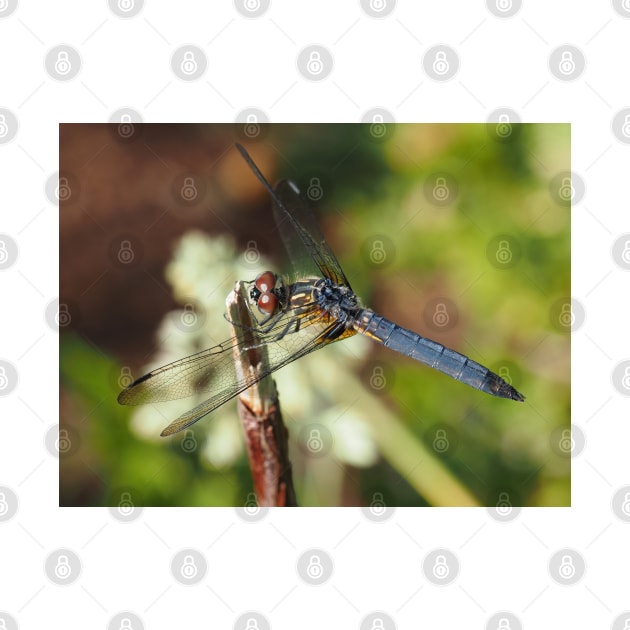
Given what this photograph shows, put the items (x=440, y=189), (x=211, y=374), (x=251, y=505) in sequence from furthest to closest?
(x=440, y=189)
(x=251, y=505)
(x=211, y=374)

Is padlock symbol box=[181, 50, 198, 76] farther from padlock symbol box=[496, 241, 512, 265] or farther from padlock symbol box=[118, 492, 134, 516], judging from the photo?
padlock symbol box=[118, 492, 134, 516]

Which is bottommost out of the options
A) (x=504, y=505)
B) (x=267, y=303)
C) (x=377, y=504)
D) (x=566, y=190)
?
(x=377, y=504)

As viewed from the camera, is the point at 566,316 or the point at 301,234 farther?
the point at 566,316

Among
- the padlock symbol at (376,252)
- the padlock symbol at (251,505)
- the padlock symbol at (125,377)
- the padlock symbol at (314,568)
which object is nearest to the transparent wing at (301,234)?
the padlock symbol at (376,252)

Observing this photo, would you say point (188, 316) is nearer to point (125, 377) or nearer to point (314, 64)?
point (125, 377)

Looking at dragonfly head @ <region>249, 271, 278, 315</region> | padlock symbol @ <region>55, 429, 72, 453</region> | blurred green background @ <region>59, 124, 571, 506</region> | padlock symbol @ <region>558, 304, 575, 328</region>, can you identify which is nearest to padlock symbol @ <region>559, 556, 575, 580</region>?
blurred green background @ <region>59, 124, 571, 506</region>

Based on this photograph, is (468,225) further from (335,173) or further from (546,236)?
(335,173)

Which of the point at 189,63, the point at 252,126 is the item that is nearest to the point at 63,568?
the point at 252,126
